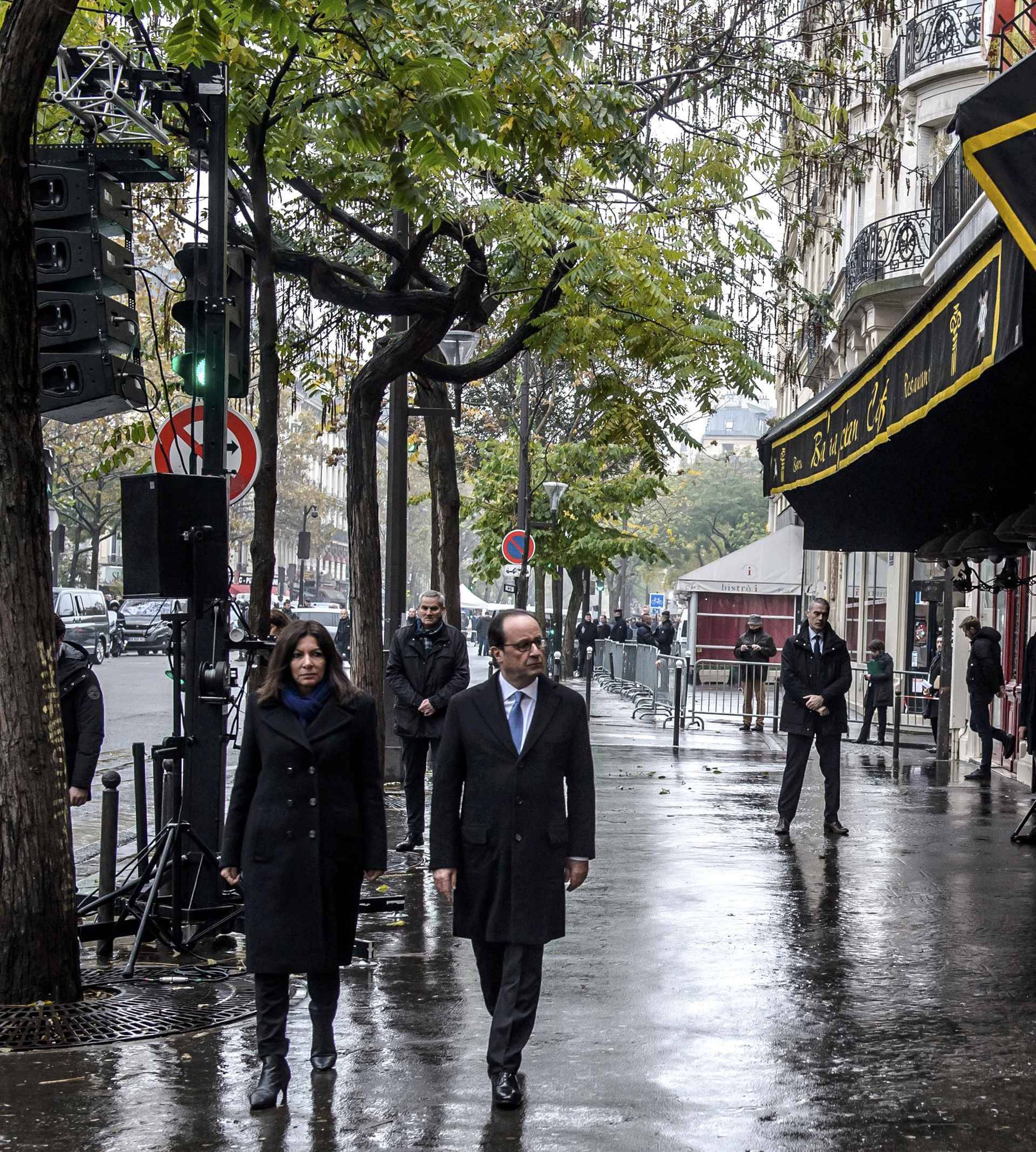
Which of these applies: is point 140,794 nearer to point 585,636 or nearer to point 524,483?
point 524,483

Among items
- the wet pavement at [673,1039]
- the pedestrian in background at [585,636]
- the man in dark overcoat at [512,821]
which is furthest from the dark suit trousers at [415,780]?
the pedestrian in background at [585,636]

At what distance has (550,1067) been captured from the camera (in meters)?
6.45

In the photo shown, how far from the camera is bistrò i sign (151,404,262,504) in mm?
9664

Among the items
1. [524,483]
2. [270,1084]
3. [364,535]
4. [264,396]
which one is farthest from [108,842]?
[524,483]

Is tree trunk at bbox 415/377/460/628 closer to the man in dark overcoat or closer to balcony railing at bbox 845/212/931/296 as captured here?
balcony railing at bbox 845/212/931/296

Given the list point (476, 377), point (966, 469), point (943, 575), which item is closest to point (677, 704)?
point (943, 575)

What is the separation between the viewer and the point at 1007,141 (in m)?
5.30

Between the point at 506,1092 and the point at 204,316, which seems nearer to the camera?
the point at 506,1092

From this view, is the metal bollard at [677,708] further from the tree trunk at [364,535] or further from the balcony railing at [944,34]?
the balcony railing at [944,34]

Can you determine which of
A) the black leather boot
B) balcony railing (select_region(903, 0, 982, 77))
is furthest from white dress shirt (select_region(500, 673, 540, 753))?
balcony railing (select_region(903, 0, 982, 77))

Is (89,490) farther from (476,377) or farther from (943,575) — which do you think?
(476,377)

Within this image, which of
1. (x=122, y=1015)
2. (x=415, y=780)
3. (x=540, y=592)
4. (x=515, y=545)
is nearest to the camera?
(x=122, y=1015)

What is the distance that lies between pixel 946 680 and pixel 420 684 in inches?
424

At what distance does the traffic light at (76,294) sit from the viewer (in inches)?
322
